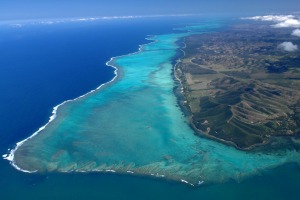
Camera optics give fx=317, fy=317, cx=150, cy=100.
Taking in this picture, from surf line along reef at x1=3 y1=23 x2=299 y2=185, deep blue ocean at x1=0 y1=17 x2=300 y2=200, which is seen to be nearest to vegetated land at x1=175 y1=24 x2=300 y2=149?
surf line along reef at x1=3 y1=23 x2=299 y2=185

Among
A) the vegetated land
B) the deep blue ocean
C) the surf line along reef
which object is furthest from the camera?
the vegetated land

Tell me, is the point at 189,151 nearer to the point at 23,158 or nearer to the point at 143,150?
the point at 143,150

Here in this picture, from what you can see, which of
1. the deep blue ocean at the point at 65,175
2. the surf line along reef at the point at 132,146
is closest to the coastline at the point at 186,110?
the surf line along reef at the point at 132,146

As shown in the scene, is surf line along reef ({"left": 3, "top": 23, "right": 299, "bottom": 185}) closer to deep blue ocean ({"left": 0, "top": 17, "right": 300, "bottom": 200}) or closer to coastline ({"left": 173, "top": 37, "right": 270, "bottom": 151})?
coastline ({"left": 173, "top": 37, "right": 270, "bottom": 151})

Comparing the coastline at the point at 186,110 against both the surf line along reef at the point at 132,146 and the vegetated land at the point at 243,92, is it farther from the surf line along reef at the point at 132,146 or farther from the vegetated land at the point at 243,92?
the surf line along reef at the point at 132,146

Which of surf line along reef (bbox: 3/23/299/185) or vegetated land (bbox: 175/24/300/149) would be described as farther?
vegetated land (bbox: 175/24/300/149)

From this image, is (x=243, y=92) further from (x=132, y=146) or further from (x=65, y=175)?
(x=65, y=175)

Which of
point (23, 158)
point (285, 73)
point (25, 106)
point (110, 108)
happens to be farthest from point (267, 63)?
point (23, 158)

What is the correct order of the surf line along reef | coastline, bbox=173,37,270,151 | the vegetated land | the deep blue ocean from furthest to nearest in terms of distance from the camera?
the vegetated land < coastline, bbox=173,37,270,151 < the surf line along reef < the deep blue ocean
